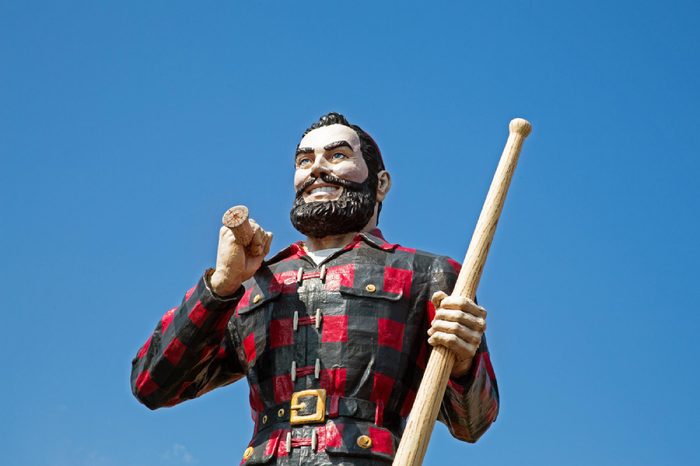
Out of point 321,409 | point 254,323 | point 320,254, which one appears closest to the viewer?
point 321,409

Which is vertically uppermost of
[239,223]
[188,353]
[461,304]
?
[239,223]

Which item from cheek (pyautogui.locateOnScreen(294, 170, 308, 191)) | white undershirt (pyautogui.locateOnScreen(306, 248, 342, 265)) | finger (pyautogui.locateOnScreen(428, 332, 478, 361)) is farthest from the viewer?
cheek (pyautogui.locateOnScreen(294, 170, 308, 191))

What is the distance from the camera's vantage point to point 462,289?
7.12m

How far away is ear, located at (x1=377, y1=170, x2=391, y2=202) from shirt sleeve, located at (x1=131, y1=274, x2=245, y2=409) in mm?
1409

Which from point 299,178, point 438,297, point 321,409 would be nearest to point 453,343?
point 438,297

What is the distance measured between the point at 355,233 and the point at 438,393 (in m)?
1.79

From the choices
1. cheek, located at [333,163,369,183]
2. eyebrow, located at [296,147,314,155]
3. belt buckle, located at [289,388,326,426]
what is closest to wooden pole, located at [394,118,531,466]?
belt buckle, located at [289,388,326,426]

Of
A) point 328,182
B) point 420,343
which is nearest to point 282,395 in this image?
point 420,343

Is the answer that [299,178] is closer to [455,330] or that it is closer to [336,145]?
[336,145]

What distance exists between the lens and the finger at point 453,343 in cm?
693

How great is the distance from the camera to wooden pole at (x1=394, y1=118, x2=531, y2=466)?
656 cm

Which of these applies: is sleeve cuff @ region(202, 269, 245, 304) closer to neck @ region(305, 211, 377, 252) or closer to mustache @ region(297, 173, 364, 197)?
neck @ region(305, 211, 377, 252)

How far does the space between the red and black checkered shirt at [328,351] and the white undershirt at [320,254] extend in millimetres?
70

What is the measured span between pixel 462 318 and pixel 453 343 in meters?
0.15
